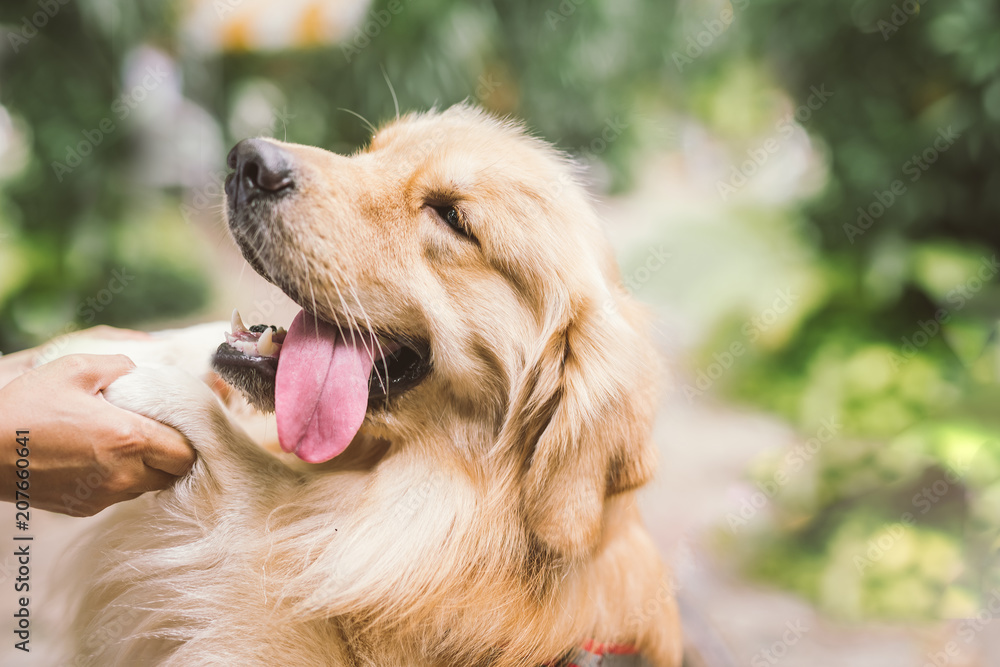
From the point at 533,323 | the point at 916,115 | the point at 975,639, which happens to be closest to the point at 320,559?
the point at 533,323

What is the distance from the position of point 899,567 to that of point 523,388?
8.53 ft

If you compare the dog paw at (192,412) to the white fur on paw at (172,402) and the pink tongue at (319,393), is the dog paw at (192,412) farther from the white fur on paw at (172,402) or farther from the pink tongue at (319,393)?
the pink tongue at (319,393)

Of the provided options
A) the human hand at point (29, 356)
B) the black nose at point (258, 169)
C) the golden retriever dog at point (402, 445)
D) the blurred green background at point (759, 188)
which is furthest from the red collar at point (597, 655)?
the blurred green background at point (759, 188)

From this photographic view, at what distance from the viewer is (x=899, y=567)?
9.75 ft

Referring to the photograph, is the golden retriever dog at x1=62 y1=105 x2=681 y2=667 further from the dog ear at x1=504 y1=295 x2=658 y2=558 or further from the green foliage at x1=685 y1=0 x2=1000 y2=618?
the green foliage at x1=685 y1=0 x2=1000 y2=618

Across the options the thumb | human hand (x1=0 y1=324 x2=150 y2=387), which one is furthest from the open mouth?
human hand (x1=0 y1=324 x2=150 y2=387)

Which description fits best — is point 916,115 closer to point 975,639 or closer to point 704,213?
point 704,213

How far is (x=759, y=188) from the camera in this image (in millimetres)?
4816

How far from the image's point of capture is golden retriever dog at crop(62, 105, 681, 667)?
1.27 meters

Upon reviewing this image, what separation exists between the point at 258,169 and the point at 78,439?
590 millimetres

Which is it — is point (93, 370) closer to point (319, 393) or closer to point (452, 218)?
point (319, 393)

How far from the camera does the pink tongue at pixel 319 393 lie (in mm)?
1236

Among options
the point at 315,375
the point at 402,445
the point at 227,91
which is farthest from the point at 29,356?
the point at 227,91

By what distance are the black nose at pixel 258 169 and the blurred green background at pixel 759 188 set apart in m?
2.07
